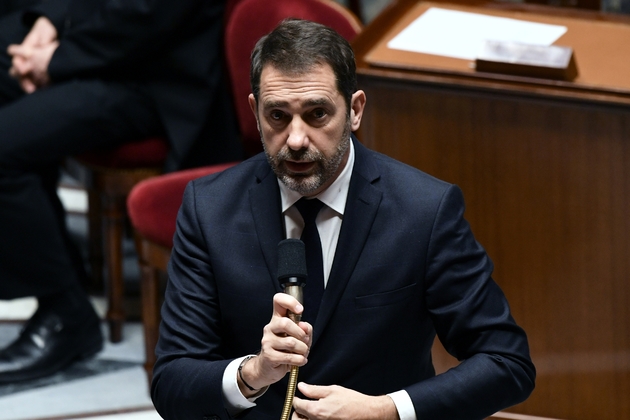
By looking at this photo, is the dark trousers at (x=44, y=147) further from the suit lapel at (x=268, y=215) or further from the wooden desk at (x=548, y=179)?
the suit lapel at (x=268, y=215)

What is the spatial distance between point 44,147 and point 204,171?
51 centimetres

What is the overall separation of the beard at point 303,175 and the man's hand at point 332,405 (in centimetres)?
30

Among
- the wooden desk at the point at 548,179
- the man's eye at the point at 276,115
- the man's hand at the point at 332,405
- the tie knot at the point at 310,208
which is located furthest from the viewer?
the wooden desk at the point at 548,179

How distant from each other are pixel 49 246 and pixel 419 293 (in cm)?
168

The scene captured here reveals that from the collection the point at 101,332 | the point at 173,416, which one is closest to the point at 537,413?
the point at 173,416

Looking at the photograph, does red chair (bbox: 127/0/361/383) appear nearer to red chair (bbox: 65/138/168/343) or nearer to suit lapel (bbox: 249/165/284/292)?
red chair (bbox: 65/138/168/343)

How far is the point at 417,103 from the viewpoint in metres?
2.38

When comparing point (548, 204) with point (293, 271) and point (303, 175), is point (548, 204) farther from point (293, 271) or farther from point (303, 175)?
point (293, 271)

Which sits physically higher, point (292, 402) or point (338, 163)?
point (338, 163)

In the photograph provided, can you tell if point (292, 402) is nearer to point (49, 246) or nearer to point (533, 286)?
point (533, 286)

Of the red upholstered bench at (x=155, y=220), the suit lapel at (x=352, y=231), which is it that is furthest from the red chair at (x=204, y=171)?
the suit lapel at (x=352, y=231)

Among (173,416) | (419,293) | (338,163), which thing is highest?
(338,163)

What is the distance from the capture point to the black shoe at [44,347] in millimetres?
3113

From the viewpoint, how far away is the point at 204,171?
2.96 metres
